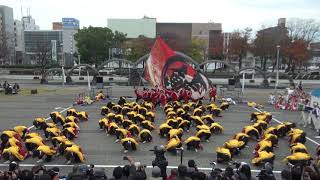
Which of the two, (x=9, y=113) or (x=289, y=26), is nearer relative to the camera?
(x=9, y=113)

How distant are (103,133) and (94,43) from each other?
5834 centimetres

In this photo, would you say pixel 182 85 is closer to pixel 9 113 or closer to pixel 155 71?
pixel 155 71

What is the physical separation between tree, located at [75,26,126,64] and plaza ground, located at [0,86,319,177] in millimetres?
34249

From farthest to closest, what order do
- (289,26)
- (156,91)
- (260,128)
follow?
(289,26) < (156,91) < (260,128)

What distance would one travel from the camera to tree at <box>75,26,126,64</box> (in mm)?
79750

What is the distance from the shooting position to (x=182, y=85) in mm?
34875

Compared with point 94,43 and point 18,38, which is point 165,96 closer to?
point 94,43

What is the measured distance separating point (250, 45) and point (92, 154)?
71677 millimetres

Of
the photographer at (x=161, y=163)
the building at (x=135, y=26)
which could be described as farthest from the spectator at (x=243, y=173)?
the building at (x=135, y=26)

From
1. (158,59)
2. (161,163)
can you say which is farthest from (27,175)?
(158,59)

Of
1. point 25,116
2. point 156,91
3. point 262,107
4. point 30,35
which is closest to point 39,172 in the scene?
point 25,116

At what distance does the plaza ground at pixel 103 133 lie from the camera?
1806 cm

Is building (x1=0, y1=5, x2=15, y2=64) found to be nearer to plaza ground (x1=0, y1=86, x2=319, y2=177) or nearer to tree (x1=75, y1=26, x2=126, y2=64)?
tree (x1=75, y1=26, x2=126, y2=64)

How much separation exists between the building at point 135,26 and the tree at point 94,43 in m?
44.7
